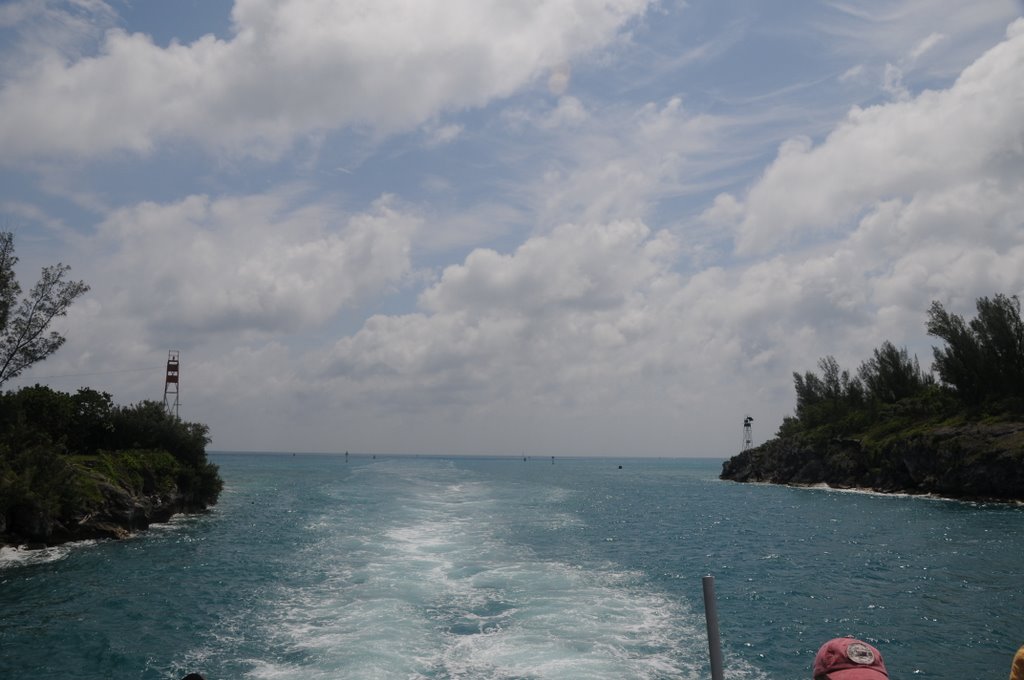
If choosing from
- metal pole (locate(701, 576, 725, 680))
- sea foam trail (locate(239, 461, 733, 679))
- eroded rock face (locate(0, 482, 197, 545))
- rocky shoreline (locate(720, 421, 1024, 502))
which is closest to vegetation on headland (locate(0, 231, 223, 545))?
eroded rock face (locate(0, 482, 197, 545))

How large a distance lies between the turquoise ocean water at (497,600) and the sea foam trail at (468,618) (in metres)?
0.09

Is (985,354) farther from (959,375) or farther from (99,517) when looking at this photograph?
(99,517)

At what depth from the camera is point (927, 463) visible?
7344cm

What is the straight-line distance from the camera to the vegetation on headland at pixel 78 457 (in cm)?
3250

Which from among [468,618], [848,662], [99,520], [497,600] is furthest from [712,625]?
[99,520]

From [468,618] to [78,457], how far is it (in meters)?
36.7

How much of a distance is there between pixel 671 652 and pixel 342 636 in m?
9.01

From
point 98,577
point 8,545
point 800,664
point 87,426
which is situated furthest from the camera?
point 87,426

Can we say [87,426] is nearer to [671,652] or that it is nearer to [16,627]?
[16,627]

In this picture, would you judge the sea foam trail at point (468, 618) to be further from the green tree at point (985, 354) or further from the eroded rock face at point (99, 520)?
the green tree at point (985, 354)

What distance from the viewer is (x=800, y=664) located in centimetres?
1688

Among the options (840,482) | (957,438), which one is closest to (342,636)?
(957,438)

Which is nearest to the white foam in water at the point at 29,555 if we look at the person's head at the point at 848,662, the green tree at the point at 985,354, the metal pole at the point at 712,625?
the metal pole at the point at 712,625

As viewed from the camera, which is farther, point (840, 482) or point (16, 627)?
point (840, 482)
